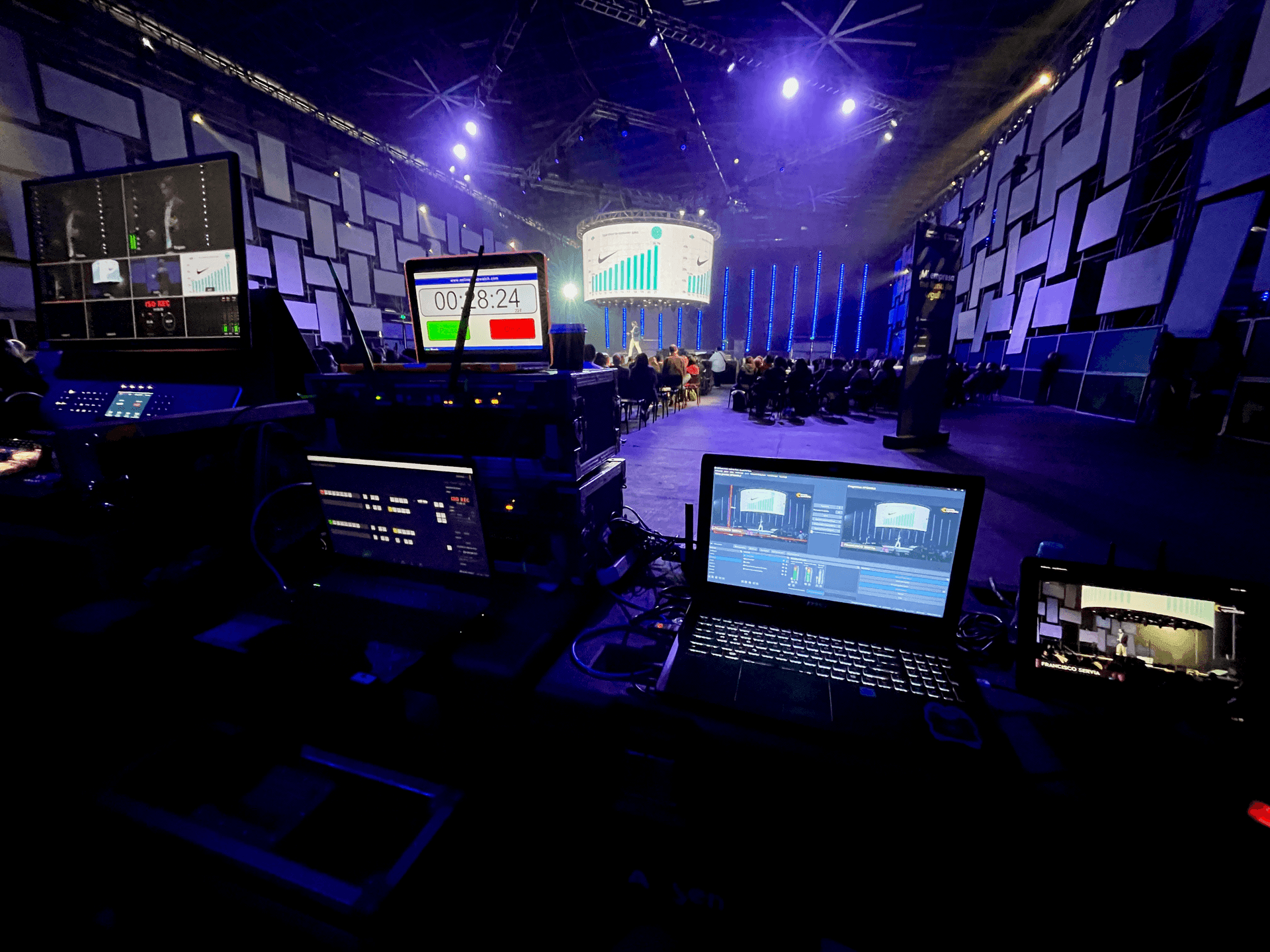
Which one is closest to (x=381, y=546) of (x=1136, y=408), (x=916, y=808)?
(x=916, y=808)

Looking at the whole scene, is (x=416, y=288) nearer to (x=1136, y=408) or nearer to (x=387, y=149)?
(x=1136, y=408)

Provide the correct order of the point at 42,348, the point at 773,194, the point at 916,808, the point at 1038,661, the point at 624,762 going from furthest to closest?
the point at 773,194
the point at 42,348
the point at 624,762
the point at 1038,661
the point at 916,808

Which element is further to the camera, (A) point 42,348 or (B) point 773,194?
(B) point 773,194

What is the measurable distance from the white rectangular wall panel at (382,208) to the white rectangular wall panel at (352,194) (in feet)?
0.47

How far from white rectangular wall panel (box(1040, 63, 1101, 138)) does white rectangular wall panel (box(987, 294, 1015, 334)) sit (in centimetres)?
291

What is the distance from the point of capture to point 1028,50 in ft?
24.1

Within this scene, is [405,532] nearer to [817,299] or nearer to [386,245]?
[386,245]

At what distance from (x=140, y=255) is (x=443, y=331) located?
1068 millimetres

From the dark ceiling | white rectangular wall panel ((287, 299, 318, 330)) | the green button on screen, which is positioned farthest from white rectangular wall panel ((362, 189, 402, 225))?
the green button on screen

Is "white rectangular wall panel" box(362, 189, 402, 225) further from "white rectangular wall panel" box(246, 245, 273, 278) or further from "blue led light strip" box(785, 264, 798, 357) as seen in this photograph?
"blue led light strip" box(785, 264, 798, 357)

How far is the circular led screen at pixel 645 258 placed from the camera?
896 cm

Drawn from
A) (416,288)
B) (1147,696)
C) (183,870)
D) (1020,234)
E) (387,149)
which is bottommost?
(183,870)

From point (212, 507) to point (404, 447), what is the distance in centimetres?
A: 59

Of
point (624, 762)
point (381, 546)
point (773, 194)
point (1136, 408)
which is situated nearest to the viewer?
point (624, 762)
